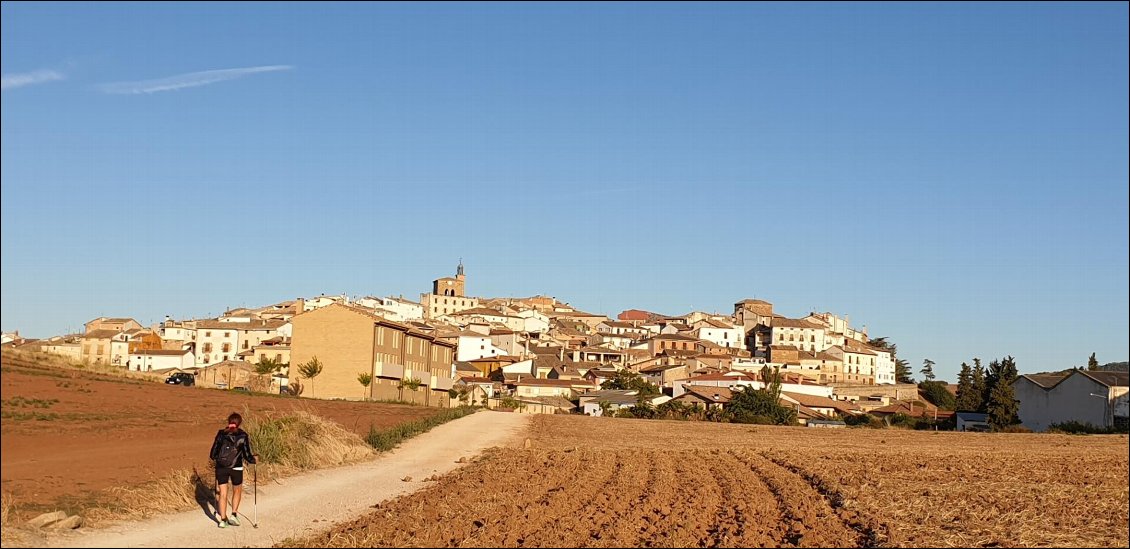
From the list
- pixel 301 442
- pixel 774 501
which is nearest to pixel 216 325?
pixel 301 442

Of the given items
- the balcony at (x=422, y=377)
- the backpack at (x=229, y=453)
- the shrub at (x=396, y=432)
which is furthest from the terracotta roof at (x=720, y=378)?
the backpack at (x=229, y=453)

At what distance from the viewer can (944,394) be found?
100m

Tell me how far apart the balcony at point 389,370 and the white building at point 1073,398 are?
169 feet

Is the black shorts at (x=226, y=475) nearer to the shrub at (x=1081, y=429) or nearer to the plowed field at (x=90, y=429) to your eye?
the plowed field at (x=90, y=429)

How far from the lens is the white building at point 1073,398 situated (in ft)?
48.7

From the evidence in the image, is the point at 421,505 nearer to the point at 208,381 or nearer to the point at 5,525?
the point at 5,525

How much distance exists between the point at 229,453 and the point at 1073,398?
13.5 meters

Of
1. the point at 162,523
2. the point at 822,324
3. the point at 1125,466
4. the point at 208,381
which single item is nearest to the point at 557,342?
the point at 822,324

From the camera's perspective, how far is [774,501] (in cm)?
1939

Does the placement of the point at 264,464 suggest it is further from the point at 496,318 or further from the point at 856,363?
the point at 496,318

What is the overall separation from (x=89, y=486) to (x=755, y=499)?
1254cm

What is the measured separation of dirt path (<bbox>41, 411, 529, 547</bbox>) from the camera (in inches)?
538

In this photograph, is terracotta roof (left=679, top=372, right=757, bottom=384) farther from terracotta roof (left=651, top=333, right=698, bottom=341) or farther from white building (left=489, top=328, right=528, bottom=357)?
terracotta roof (left=651, top=333, right=698, bottom=341)

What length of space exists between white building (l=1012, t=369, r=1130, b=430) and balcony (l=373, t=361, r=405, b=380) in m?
51.4
